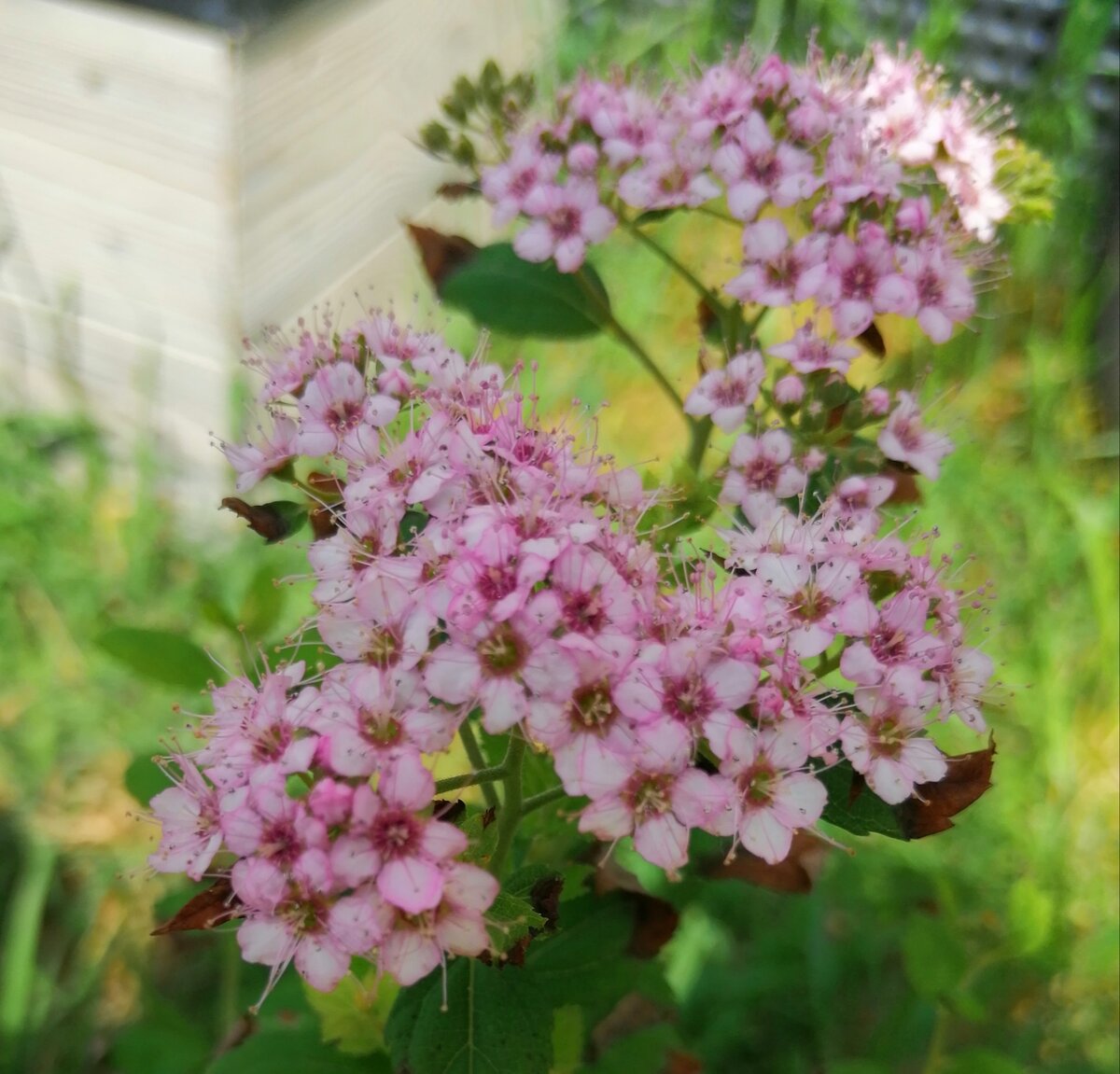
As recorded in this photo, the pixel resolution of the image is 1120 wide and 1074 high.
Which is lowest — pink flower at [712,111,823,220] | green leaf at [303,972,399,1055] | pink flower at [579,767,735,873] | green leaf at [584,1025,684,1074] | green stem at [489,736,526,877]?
green leaf at [584,1025,684,1074]

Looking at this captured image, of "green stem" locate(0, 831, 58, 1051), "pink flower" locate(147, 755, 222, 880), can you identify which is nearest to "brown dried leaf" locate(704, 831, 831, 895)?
"pink flower" locate(147, 755, 222, 880)

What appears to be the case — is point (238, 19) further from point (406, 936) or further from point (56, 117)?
point (406, 936)

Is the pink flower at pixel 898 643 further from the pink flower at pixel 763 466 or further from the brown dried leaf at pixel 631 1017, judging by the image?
the brown dried leaf at pixel 631 1017

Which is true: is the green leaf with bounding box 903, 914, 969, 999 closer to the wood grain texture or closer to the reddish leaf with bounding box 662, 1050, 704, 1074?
the reddish leaf with bounding box 662, 1050, 704, 1074

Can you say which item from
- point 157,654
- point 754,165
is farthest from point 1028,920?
point 157,654

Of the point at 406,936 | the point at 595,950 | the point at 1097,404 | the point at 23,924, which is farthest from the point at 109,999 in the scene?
the point at 1097,404

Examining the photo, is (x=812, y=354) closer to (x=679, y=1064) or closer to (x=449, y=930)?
(x=449, y=930)
